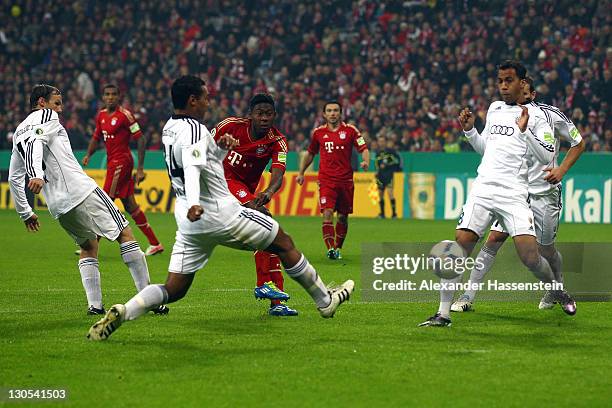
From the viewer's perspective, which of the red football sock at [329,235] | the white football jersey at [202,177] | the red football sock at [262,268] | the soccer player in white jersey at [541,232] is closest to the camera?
the white football jersey at [202,177]

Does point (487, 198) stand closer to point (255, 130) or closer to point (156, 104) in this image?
point (255, 130)

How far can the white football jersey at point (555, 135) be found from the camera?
9094 mm

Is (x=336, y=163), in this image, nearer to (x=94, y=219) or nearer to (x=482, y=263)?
(x=482, y=263)

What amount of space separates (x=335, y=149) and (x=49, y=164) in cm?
760

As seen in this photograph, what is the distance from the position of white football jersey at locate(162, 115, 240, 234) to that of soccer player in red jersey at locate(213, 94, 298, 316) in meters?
1.66

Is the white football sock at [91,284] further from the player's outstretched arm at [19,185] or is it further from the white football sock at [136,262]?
the player's outstretched arm at [19,185]

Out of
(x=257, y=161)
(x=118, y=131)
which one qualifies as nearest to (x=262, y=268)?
(x=257, y=161)

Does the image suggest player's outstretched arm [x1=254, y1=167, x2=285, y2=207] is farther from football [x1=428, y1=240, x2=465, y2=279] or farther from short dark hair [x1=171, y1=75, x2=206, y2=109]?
short dark hair [x1=171, y1=75, x2=206, y2=109]

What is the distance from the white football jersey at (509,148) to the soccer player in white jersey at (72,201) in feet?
10.5

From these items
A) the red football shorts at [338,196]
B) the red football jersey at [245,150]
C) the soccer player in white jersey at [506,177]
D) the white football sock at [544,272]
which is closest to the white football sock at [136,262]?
Answer: the red football jersey at [245,150]

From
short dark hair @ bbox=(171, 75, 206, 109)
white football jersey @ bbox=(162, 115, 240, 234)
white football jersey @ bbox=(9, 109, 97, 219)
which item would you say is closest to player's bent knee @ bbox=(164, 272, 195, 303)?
white football jersey @ bbox=(162, 115, 240, 234)

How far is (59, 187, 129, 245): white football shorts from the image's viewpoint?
364 inches

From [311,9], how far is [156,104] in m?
5.74

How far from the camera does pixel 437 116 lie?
1074 inches
